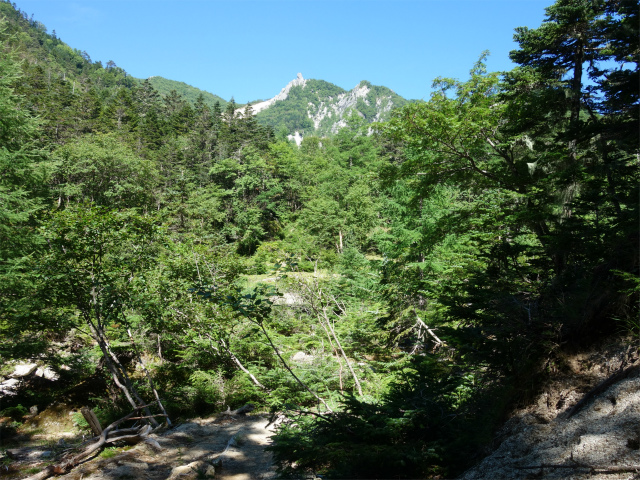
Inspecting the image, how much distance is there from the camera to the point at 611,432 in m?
2.39

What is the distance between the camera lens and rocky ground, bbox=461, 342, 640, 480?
2.22 m

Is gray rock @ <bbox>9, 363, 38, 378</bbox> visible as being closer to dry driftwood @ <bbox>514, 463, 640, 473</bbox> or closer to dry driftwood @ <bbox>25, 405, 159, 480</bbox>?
dry driftwood @ <bbox>25, 405, 159, 480</bbox>

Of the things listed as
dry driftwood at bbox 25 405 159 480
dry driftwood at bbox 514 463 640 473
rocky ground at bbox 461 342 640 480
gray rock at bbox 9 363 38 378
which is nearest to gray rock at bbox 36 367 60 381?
gray rock at bbox 9 363 38 378

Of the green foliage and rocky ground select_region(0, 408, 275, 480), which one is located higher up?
the green foliage

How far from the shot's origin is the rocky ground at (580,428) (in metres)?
2.22

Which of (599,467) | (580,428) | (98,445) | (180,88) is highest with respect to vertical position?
(180,88)

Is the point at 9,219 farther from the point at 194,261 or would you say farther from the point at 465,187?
the point at 465,187

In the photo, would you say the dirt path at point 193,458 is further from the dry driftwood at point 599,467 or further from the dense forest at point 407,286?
the dry driftwood at point 599,467

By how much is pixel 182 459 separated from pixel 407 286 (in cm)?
710

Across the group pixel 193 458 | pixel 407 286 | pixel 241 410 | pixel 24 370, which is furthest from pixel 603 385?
pixel 24 370

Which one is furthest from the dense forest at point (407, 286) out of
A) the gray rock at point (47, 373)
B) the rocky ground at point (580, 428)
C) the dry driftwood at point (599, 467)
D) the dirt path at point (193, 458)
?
the dirt path at point (193, 458)

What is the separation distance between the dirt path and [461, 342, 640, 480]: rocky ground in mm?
3106

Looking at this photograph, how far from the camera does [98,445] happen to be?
6414 mm

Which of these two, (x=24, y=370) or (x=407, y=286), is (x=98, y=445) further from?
(x=24, y=370)
